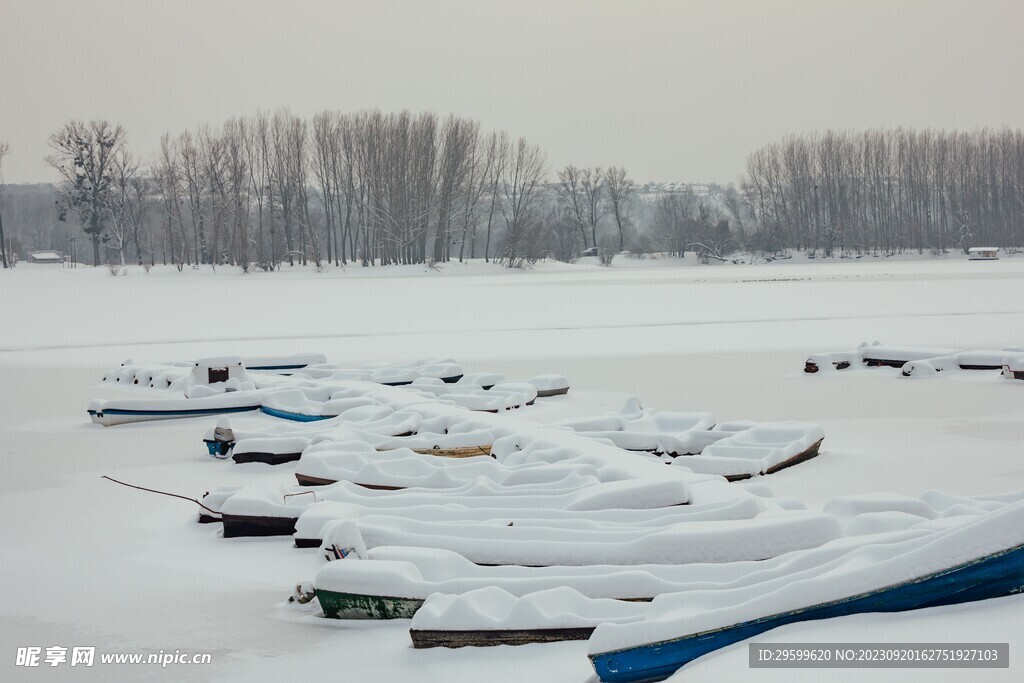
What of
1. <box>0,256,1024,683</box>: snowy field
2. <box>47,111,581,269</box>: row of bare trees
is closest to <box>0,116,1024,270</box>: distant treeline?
<box>47,111,581,269</box>: row of bare trees

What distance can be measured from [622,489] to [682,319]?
15274 mm

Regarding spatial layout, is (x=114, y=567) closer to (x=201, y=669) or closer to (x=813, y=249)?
(x=201, y=669)

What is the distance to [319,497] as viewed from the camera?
18.5 feet

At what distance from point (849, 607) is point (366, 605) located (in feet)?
6.07

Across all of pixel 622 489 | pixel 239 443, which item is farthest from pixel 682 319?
pixel 622 489

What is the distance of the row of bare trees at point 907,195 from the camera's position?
76.9 meters

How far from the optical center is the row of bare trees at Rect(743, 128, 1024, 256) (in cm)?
7688

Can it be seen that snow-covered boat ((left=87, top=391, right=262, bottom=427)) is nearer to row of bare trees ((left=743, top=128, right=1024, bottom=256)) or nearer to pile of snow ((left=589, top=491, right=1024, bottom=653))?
pile of snow ((left=589, top=491, right=1024, bottom=653))

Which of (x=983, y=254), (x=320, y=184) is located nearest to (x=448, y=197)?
(x=320, y=184)

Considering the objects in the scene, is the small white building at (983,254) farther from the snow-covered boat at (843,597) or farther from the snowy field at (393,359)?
the snow-covered boat at (843,597)

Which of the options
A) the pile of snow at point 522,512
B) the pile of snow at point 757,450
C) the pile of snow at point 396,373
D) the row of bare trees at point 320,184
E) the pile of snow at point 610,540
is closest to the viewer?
the pile of snow at point 610,540

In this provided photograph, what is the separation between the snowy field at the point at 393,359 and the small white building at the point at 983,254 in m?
50.1

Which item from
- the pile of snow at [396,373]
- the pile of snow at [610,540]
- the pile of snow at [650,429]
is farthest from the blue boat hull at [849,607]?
the pile of snow at [396,373]

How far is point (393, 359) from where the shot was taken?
1373cm
